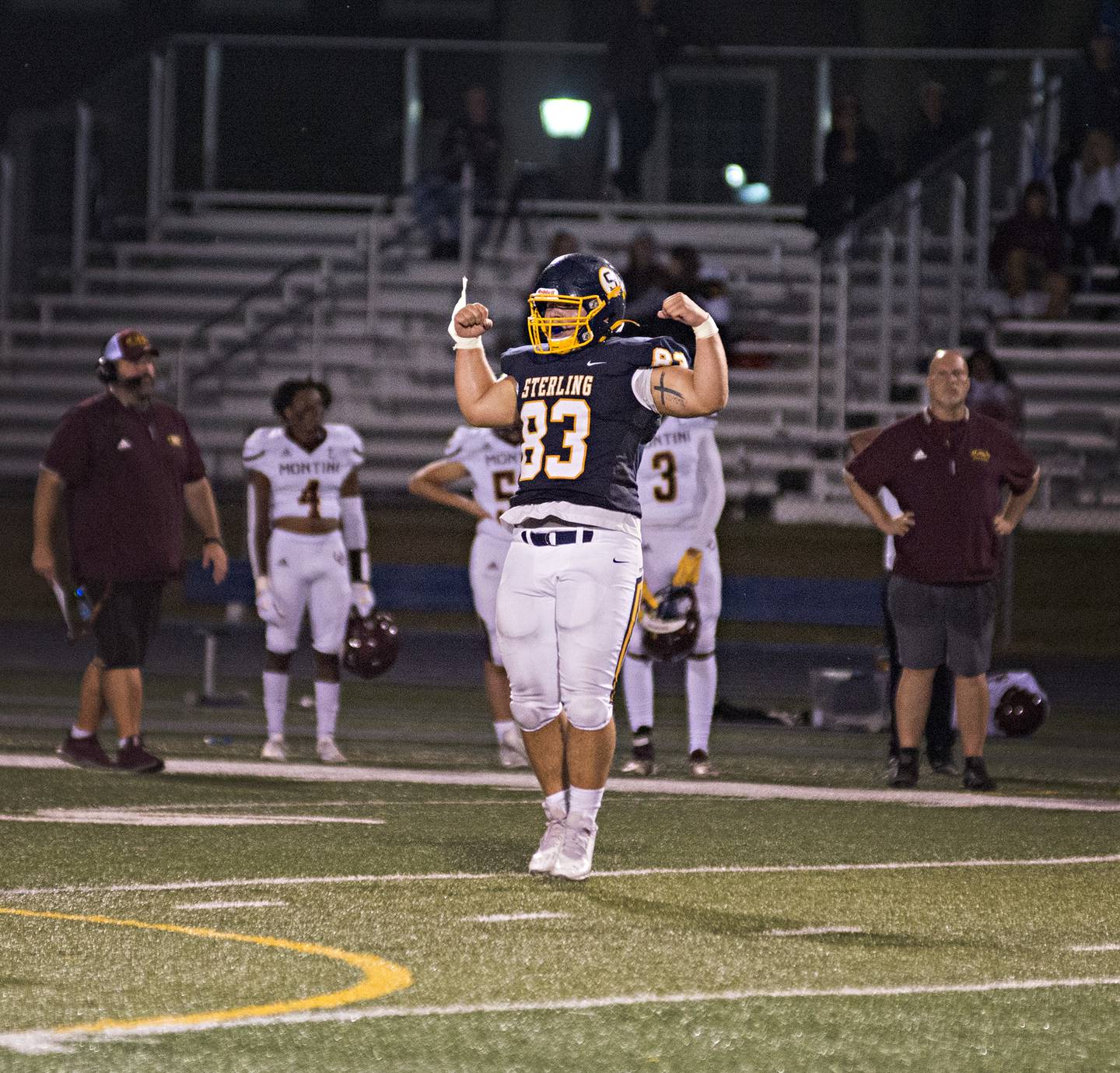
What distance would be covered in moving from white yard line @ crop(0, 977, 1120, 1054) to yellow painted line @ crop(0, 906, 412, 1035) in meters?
0.04

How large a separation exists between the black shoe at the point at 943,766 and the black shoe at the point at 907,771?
61 cm

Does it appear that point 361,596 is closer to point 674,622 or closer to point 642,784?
point 674,622

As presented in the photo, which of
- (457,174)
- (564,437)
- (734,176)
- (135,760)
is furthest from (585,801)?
(734,176)

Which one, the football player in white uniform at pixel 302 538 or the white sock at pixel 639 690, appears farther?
the football player in white uniform at pixel 302 538

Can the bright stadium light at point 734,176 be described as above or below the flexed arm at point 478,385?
above

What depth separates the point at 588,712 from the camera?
7.20m

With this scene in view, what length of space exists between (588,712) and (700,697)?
379 centimetres

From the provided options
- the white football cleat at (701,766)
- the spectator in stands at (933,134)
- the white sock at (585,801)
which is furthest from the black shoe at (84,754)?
the spectator in stands at (933,134)

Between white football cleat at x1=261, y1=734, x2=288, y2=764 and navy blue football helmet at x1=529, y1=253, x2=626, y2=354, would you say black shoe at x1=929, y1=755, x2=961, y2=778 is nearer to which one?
white football cleat at x1=261, y1=734, x2=288, y2=764

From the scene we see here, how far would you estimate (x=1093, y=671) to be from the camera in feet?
53.8

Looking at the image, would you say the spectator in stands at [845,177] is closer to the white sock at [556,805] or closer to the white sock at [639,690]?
the white sock at [639,690]

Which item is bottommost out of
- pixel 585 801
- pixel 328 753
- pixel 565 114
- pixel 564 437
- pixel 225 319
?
pixel 328 753

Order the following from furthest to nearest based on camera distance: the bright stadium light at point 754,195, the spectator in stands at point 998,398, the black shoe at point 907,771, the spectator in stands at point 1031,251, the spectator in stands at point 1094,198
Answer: the bright stadium light at point 754,195 → the spectator in stands at point 1094,198 → the spectator in stands at point 1031,251 → the spectator in stands at point 998,398 → the black shoe at point 907,771

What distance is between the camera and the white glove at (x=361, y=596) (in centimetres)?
1137
